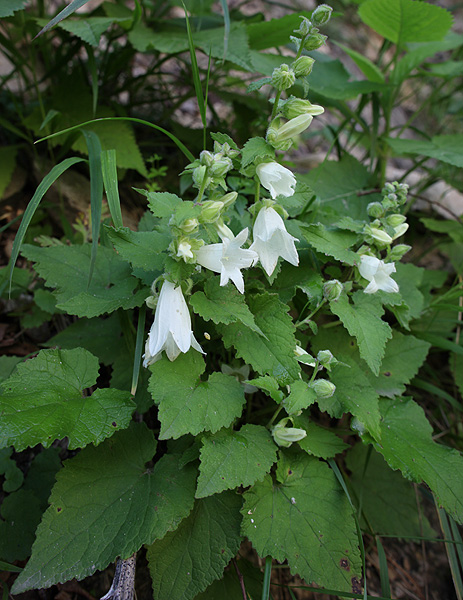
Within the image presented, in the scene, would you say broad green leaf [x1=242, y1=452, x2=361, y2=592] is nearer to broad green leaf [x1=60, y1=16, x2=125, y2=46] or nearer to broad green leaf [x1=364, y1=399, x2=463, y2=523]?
broad green leaf [x1=364, y1=399, x2=463, y2=523]

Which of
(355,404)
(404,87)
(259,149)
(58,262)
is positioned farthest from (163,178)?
(404,87)

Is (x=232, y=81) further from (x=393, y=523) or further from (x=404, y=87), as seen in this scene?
(x=404, y=87)

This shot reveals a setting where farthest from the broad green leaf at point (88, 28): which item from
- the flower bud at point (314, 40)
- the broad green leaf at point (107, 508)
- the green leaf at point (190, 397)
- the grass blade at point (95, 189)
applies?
the broad green leaf at point (107, 508)

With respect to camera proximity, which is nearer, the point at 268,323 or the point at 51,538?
the point at 51,538

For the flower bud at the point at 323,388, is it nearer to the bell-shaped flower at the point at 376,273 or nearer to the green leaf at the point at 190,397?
the green leaf at the point at 190,397

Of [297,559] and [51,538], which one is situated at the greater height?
[51,538]

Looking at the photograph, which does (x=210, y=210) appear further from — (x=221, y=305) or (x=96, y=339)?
(x=96, y=339)
